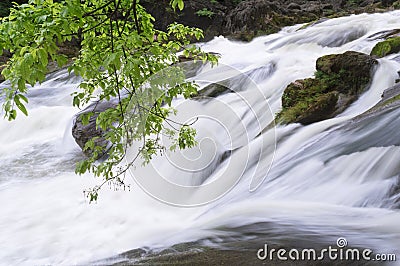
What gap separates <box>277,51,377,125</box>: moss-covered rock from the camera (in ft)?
15.4

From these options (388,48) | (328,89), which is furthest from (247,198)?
(388,48)

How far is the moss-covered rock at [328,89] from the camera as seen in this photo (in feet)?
15.4

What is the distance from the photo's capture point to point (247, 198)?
135 inches

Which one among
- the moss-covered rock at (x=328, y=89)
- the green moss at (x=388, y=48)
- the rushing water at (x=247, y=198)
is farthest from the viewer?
the green moss at (x=388, y=48)

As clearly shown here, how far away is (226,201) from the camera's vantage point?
3465 mm

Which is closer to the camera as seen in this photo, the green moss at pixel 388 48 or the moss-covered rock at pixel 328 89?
the moss-covered rock at pixel 328 89

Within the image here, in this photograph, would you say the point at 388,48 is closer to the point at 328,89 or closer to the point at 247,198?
the point at 328,89

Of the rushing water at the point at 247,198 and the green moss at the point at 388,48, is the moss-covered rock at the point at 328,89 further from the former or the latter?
the green moss at the point at 388,48

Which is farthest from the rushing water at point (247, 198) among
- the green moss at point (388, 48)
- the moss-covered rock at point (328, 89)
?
the green moss at point (388, 48)

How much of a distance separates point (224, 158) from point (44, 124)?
490cm

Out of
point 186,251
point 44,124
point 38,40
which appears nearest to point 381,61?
point 186,251

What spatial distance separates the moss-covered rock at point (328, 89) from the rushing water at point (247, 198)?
0.17 metres

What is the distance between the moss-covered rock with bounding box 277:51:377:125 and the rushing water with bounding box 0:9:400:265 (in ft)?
0.56

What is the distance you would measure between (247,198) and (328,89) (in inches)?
98.9
